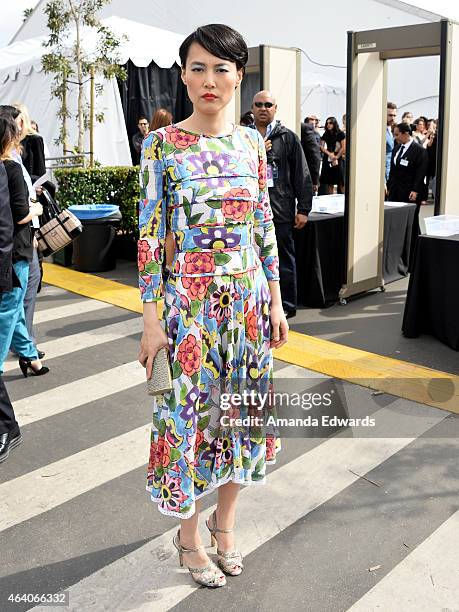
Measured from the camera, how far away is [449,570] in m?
2.95

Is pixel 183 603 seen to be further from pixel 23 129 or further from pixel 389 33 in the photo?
pixel 389 33

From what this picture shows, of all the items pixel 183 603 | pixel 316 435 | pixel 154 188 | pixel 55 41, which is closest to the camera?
pixel 154 188

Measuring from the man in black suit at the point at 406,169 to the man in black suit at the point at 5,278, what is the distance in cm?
634

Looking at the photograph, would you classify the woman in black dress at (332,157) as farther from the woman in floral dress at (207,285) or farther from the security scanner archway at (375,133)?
the woman in floral dress at (207,285)

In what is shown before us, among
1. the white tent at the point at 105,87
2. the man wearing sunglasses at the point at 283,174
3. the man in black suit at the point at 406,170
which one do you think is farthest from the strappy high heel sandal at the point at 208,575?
the white tent at the point at 105,87

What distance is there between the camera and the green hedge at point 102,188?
9641mm

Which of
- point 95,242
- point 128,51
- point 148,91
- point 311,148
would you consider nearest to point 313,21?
point 148,91

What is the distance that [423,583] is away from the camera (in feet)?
9.40

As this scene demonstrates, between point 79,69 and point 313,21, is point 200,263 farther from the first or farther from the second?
point 313,21

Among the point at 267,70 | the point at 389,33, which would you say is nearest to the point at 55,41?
the point at 267,70

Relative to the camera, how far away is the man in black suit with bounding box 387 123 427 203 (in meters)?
9.27

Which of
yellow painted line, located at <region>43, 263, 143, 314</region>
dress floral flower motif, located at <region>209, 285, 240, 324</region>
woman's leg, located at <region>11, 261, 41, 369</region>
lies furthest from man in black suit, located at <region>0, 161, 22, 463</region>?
yellow painted line, located at <region>43, 263, 143, 314</region>

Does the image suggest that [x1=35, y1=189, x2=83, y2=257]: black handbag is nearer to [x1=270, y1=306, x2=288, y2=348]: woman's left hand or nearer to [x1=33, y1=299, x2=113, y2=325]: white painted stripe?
[x1=33, y1=299, x2=113, y2=325]: white painted stripe

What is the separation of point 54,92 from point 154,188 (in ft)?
38.1
